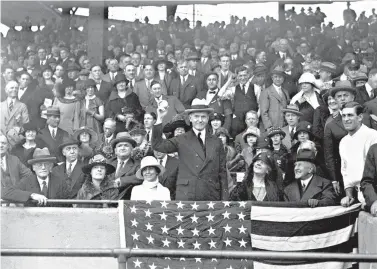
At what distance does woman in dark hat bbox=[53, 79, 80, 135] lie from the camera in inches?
459

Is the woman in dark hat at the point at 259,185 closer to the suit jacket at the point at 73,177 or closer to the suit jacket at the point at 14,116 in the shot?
the suit jacket at the point at 73,177

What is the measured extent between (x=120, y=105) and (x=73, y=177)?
112 inches

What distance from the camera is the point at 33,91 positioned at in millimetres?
12773

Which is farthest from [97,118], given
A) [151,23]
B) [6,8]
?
[6,8]

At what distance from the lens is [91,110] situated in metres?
12.0

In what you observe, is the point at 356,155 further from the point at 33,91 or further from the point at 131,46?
the point at 131,46

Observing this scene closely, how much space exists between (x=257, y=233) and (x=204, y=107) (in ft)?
6.79

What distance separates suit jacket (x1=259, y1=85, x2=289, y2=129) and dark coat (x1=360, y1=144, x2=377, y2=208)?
3.73 m

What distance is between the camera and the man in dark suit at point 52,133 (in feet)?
35.0

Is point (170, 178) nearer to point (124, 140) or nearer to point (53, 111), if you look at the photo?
point (124, 140)

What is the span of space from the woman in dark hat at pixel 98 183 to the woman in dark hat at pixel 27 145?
146 cm

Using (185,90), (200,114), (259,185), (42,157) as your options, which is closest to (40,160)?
(42,157)

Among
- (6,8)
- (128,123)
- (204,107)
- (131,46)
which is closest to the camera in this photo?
(204,107)

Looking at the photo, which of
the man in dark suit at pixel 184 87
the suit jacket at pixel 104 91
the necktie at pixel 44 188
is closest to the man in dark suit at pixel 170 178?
the necktie at pixel 44 188
